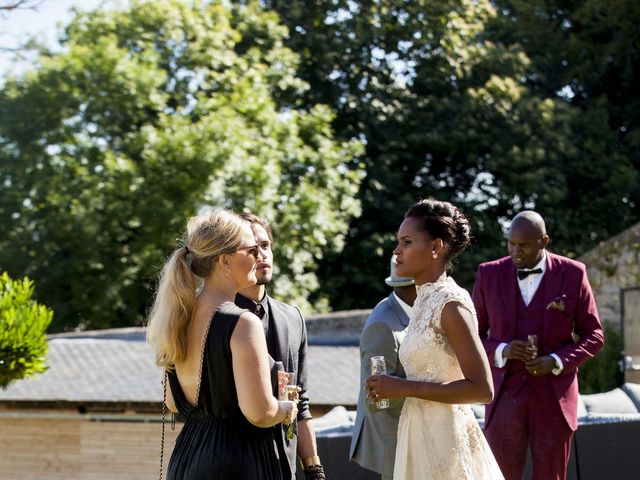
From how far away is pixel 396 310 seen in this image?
613cm

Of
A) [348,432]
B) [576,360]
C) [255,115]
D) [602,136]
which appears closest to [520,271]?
[576,360]

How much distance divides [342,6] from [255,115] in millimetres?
4343

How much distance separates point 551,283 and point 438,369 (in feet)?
6.76

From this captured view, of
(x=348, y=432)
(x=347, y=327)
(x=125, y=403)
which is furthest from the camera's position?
(x=347, y=327)

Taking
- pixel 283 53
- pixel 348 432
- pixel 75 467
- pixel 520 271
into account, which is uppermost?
pixel 283 53

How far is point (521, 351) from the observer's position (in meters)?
6.43

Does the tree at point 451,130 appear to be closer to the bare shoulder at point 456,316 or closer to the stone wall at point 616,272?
the stone wall at point 616,272

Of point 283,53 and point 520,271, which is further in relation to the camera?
point 283,53

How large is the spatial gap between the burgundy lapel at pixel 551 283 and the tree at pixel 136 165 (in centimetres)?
1730

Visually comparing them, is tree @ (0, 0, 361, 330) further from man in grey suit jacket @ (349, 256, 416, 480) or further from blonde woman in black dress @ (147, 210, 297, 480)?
blonde woman in black dress @ (147, 210, 297, 480)

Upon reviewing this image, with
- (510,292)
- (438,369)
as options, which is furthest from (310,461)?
(510,292)

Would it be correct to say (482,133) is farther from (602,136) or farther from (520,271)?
(520,271)

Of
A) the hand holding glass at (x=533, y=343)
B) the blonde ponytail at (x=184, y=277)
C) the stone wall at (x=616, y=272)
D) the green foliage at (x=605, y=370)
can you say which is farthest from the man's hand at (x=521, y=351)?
the stone wall at (x=616, y=272)

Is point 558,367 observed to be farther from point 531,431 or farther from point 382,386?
point 382,386
